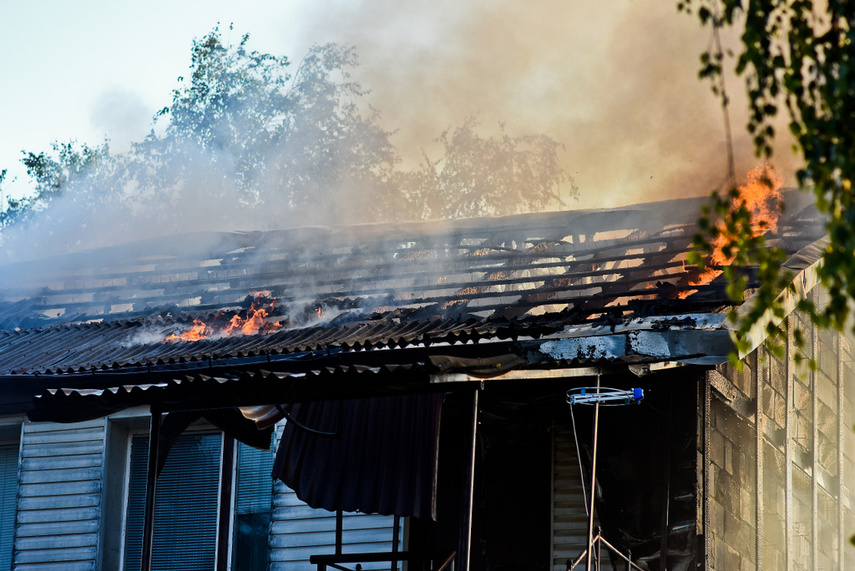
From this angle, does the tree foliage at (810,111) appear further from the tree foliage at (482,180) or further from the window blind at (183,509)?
the tree foliage at (482,180)

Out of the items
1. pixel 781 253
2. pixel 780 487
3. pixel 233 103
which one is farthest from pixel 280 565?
pixel 233 103

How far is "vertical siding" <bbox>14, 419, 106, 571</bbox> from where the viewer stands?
35.3 ft

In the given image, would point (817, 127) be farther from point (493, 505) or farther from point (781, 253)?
point (493, 505)

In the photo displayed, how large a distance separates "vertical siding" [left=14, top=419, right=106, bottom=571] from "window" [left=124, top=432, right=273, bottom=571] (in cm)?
42

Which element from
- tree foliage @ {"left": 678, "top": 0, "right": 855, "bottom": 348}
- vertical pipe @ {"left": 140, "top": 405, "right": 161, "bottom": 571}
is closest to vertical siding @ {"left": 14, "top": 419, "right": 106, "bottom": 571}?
vertical pipe @ {"left": 140, "top": 405, "right": 161, "bottom": 571}

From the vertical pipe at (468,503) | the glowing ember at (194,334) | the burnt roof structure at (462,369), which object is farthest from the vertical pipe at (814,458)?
the glowing ember at (194,334)

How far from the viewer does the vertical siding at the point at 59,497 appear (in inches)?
424

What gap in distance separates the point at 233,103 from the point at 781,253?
28188 mm

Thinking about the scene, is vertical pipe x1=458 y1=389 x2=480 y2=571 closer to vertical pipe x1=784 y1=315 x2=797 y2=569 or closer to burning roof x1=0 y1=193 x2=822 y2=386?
burning roof x1=0 y1=193 x2=822 y2=386

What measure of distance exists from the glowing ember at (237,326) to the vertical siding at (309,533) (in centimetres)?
148

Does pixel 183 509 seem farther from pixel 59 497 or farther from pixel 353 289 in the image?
pixel 353 289

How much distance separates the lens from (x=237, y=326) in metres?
11.4

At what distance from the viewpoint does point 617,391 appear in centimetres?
740

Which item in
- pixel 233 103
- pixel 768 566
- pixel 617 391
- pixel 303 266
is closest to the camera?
pixel 617 391
